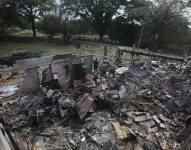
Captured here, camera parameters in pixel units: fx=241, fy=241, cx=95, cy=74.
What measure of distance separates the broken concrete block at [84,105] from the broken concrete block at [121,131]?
3.15ft

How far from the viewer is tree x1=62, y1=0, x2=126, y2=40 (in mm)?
32688

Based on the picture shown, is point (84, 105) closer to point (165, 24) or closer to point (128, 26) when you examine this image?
point (165, 24)

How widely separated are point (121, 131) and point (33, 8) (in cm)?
2532

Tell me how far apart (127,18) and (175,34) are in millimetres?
7446

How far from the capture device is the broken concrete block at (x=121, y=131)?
6654 millimetres

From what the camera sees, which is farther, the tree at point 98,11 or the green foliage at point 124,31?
the tree at point 98,11

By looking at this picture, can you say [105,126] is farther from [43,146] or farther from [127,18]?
[127,18]

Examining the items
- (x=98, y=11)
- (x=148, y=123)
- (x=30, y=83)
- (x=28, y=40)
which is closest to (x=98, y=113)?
(x=148, y=123)

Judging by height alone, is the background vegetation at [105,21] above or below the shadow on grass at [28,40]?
above

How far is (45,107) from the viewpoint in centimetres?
781

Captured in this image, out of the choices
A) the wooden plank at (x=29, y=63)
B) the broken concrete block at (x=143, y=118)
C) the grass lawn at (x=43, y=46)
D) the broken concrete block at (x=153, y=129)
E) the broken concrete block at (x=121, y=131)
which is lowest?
the grass lawn at (x=43, y=46)

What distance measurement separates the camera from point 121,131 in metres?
6.91

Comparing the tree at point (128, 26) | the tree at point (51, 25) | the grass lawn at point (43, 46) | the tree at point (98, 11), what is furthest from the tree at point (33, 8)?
the tree at point (128, 26)

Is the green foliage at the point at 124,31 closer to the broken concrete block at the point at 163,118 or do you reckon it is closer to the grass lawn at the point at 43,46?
the grass lawn at the point at 43,46
